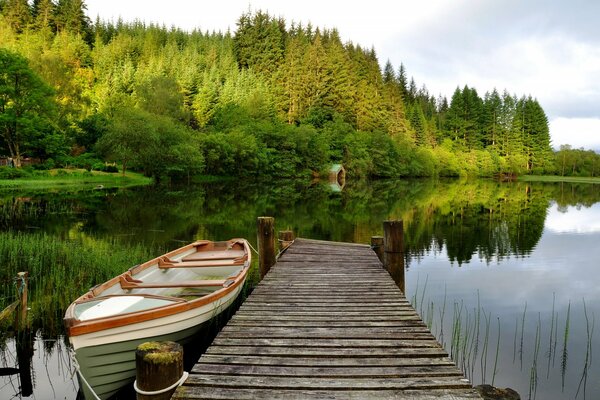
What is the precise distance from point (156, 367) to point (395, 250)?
573 centimetres

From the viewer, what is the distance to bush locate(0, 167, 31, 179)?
34.6 meters

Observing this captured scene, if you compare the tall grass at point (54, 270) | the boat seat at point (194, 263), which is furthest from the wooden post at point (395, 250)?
the tall grass at point (54, 270)

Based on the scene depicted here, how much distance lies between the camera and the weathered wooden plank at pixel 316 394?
11.0 feet

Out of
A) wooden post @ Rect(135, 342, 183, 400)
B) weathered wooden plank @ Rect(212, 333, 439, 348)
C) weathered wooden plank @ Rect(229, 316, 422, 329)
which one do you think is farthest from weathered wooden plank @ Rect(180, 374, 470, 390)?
weathered wooden plank @ Rect(229, 316, 422, 329)

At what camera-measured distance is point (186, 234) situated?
17.2 m

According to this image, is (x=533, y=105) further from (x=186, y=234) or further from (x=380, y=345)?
(x=380, y=345)

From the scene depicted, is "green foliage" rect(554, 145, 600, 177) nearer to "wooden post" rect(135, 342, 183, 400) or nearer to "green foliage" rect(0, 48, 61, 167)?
"green foliage" rect(0, 48, 61, 167)

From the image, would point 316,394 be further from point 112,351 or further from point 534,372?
point 534,372

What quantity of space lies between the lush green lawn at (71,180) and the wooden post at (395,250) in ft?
110

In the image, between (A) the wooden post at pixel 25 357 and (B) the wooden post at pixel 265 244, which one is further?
(B) the wooden post at pixel 265 244

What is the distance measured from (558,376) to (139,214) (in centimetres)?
1986

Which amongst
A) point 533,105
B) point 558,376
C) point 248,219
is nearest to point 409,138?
point 533,105

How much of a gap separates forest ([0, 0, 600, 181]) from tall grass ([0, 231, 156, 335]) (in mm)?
31666

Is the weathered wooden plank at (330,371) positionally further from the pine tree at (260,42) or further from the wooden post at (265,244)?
the pine tree at (260,42)
